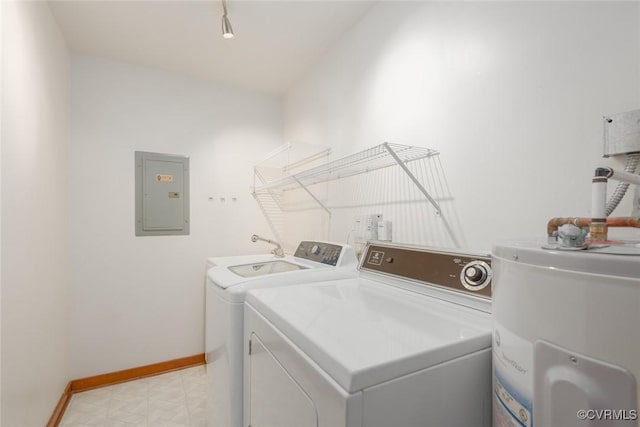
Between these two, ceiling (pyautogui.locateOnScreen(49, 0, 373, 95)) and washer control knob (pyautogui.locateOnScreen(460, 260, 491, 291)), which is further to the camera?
ceiling (pyautogui.locateOnScreen(49, 0, 373, 95))

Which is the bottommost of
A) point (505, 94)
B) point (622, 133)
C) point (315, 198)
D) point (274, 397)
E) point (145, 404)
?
point (145, 404)

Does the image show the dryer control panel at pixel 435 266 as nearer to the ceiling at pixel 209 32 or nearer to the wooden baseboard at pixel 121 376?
the ceiling at pixel 209 32

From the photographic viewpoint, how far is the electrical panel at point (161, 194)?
267 centimetres

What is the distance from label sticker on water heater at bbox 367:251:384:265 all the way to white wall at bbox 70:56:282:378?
6.07 feet

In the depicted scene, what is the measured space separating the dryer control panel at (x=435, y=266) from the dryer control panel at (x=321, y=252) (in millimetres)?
257

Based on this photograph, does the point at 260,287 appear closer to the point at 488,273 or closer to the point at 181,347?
the point at 488,273

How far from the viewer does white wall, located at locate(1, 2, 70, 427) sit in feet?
4.45

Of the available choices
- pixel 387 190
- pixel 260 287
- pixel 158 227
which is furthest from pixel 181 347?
pixel 387 190

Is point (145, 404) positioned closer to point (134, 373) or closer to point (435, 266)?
point (134, 373)

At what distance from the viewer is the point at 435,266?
3.96ft

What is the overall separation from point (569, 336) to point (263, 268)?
151 centimetres

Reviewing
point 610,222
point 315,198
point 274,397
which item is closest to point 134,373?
point 315,198

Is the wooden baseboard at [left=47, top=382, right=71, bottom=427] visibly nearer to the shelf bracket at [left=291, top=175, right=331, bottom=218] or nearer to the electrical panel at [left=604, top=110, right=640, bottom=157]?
the shelf bracket at [left=291, top=175, right=331, bottom=218]

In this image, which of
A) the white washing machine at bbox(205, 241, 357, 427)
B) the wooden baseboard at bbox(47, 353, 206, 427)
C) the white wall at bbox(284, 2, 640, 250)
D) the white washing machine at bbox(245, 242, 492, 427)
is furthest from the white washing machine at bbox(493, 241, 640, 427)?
the wooden baseboard at bbox(47, 353, 206, 427)
